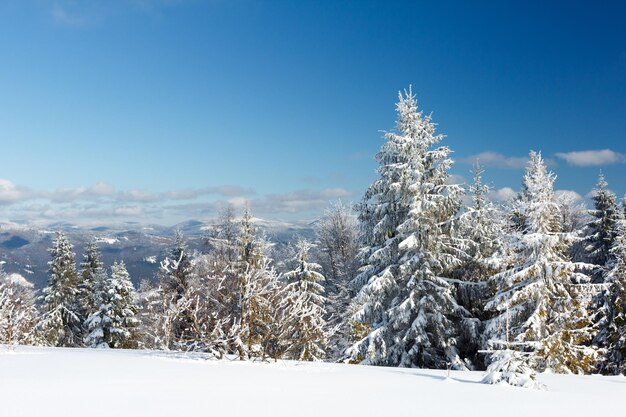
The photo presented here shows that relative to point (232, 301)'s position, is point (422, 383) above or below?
below

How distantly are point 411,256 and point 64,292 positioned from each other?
2680 centimetres

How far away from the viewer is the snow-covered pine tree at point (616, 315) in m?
20.2

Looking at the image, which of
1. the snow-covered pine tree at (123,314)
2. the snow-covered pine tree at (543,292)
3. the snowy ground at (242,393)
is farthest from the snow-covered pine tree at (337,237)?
the snowy ground at (242,393)

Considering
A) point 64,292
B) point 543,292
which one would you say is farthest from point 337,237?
point 543,292

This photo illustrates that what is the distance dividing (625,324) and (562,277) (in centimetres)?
864

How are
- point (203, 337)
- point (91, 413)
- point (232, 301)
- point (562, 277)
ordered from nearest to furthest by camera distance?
point (91, 413) → point (203, 337) → point (232, 301) → point (562, 277)

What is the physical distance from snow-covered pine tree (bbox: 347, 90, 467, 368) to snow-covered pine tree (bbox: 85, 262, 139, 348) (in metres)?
17.6

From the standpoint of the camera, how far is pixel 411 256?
51.9 feet

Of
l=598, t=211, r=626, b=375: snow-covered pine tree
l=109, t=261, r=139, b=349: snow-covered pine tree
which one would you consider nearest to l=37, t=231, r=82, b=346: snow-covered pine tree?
l=109, t=261, r=139, b=349: snow-covered pine tree

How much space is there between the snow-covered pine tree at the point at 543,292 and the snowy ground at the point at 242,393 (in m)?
7.23

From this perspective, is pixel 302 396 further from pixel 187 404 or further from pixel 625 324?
pixel 625 324

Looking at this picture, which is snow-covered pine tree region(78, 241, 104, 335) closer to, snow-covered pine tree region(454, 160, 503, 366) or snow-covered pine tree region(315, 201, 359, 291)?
snow-covered pine tree region(315, 201, 359, 291)

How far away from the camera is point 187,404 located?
4.55 m

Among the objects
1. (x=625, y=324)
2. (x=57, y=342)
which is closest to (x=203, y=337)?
(x=625, y=324)
